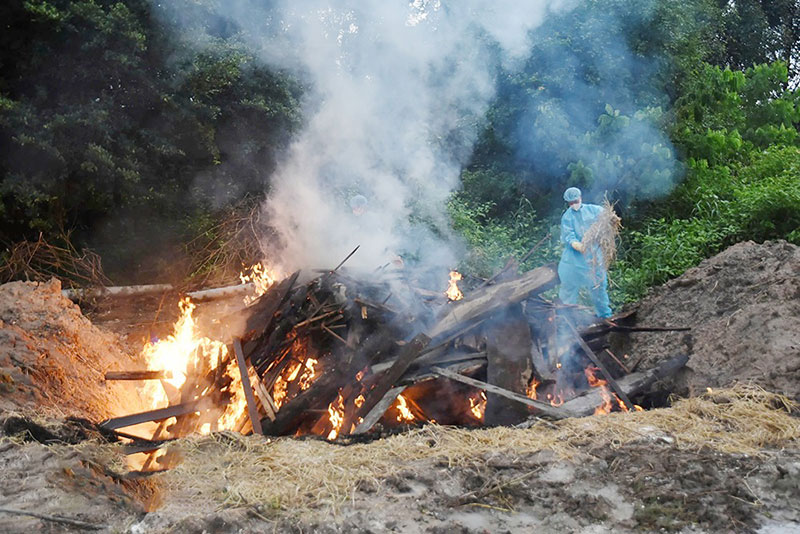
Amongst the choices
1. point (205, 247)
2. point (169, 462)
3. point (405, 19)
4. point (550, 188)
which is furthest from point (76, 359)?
point (550, 188)

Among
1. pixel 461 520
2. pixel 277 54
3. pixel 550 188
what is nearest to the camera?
pixel 461 520

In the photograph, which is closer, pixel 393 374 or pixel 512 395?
pixel 512 395

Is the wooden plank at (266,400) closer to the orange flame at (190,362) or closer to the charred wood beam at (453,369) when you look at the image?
the orange flame at (190,362)

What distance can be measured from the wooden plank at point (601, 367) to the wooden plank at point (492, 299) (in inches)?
22.4

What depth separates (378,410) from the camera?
19.4ft

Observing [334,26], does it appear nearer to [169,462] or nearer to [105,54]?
[105,54]

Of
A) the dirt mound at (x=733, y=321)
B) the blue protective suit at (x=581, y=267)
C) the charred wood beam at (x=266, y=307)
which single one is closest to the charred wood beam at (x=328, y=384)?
the charred wood beam at (x=266, y=307)

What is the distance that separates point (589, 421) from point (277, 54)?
296 inches

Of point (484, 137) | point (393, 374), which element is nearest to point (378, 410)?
point (393, 374)

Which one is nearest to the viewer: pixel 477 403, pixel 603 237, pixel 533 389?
pixel 477 403

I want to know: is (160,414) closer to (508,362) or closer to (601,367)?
(508,362)

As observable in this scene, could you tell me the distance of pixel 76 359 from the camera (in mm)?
6992

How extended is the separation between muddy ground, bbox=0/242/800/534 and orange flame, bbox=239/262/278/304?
3.00 m

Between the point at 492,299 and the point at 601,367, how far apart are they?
1.24 metres
